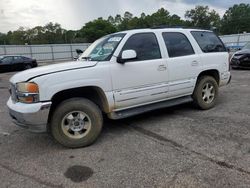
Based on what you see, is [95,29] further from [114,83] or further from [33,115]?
[33,115]

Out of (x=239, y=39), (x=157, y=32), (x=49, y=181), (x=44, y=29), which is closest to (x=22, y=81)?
(x=49, y=181)

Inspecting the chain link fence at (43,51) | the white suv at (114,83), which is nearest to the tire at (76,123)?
the white suv at (114,83)

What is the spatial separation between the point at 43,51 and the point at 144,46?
30011 millimetres

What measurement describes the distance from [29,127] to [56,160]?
0.64 metres

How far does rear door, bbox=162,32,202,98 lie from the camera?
5027mm

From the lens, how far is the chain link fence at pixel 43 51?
2964 centimetres

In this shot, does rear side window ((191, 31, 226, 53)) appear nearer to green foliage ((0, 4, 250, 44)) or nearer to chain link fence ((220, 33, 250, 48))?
chain link fence ((220, 33, 250, 48))

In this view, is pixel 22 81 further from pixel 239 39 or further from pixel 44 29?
pixel 44 29

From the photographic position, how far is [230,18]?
90.4 m

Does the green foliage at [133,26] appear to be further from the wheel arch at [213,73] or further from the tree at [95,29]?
the wheel arch at [213,73]

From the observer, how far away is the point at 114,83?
14.0 feet

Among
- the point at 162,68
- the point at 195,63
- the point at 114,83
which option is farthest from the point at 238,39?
the point at 114,83

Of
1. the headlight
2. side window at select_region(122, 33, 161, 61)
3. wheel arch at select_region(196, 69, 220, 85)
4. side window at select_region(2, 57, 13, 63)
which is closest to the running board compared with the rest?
wheel arch at select_region(196, 69, 220, 85)

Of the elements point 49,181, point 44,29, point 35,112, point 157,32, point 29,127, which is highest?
point 44,29
